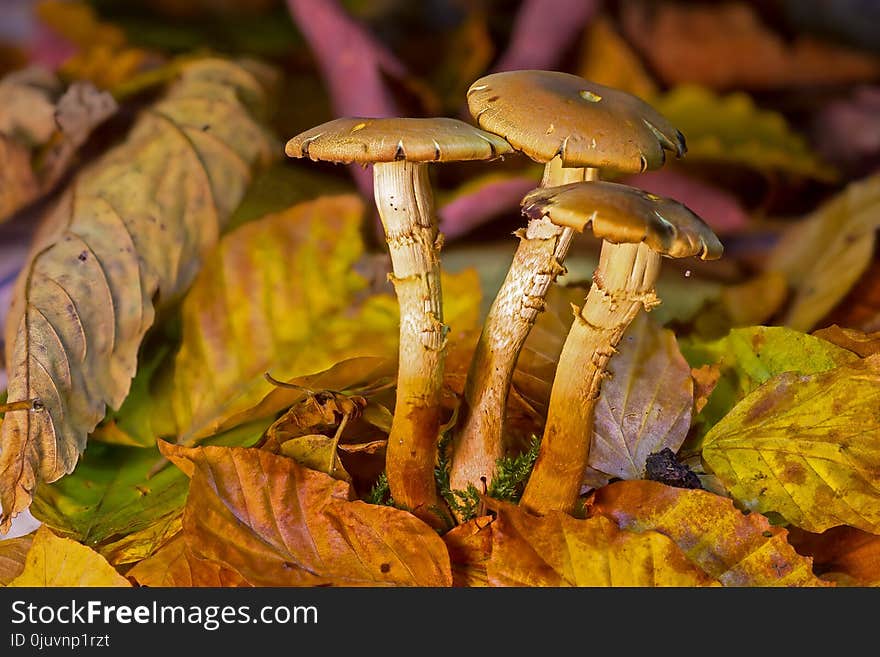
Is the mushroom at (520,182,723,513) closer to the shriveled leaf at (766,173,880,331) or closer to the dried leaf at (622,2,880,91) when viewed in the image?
the shriveled leaf at (766,173,880,331)

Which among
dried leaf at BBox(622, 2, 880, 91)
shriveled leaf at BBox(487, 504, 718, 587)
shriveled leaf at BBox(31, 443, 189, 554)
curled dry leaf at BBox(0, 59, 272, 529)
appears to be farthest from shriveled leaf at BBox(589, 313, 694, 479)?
dried leaf at BBox(622, 2, 880, 91)

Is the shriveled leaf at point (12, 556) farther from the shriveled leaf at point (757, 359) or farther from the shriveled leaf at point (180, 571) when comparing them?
the shriveled leaf at point (757, 359)

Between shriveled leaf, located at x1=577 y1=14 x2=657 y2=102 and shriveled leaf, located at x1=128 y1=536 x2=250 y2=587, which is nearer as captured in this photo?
shriveled leaf, located at x1=128 y1=536 x2=250 y2=587

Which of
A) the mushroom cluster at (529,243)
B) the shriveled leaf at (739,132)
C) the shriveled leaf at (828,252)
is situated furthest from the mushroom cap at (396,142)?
the shriveled leaf at (739,132)

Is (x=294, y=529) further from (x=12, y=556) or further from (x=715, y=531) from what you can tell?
(x=715, y=531)

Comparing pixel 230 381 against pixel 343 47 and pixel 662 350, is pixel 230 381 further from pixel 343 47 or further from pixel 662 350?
pixel 343 47
